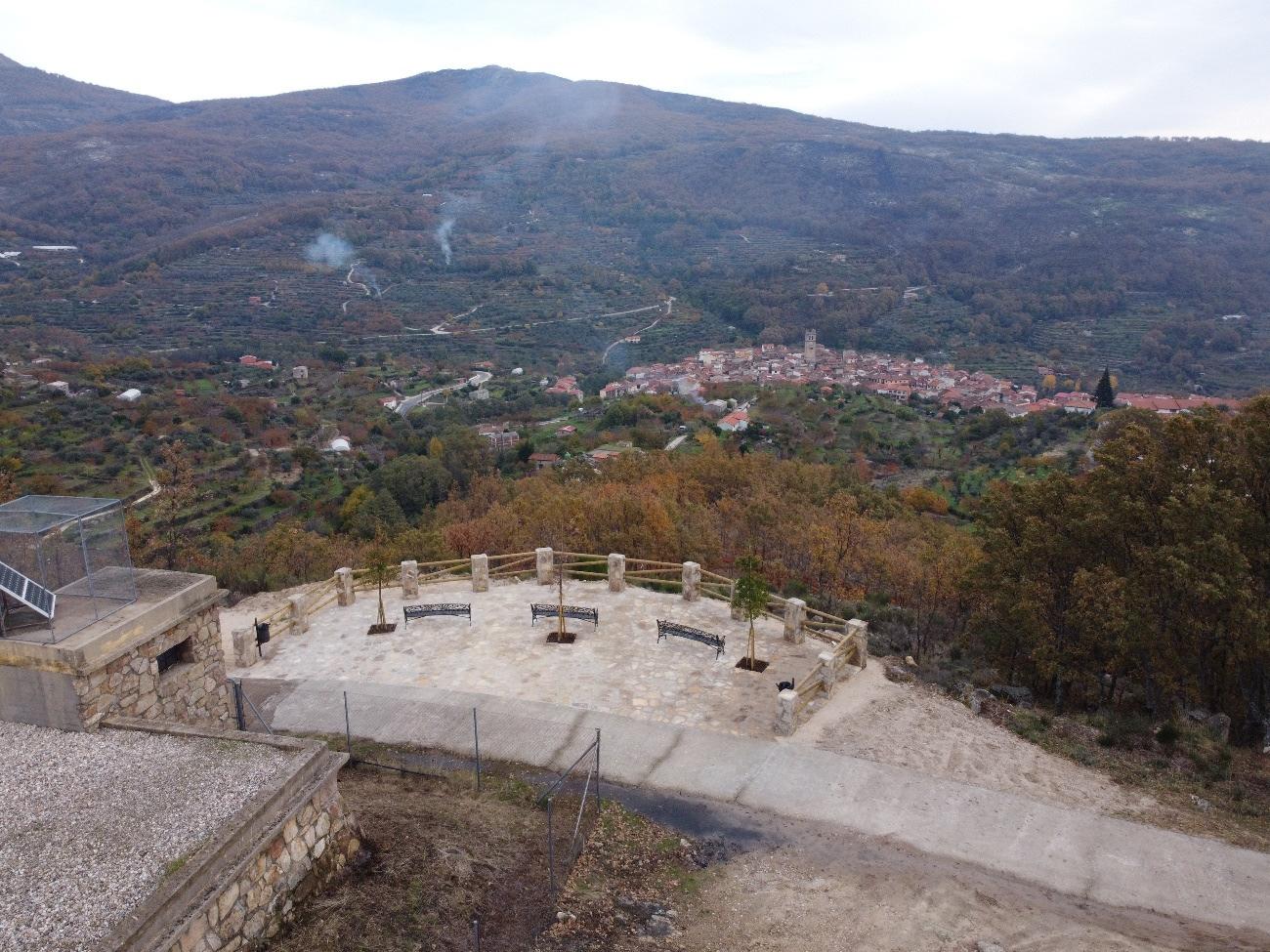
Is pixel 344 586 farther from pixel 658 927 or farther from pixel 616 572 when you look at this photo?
pixel 658 927

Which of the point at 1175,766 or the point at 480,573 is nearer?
the point at 1175,766

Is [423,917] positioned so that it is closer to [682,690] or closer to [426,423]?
[682,690]

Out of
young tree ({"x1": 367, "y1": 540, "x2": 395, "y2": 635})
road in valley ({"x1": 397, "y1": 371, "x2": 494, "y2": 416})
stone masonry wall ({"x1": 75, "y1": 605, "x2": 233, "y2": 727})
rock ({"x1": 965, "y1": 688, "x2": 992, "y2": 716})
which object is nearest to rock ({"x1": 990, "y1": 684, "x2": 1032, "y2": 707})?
rock ({"x1": 965, "y1": 688, "x2": 992, "y2": 716})

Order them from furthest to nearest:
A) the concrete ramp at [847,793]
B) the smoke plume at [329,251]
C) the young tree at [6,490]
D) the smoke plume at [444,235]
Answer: the smoke plume at [444,235] < the smoke plume at [329,251] < the young tree at [6,490] < the concrete ramp at [847,793]

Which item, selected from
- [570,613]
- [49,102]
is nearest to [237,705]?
[570,613]

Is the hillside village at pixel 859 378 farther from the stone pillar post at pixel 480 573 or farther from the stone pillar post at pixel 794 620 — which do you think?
the stone pillar post at pixel 480 573

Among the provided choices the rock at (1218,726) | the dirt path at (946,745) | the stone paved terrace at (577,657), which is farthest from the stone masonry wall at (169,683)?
the rock at (1218,726)

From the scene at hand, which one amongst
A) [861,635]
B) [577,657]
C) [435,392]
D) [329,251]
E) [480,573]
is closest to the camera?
[861,635]
